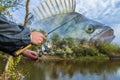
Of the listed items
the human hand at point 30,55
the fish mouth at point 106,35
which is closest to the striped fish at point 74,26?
the fish mouth at point 106,35

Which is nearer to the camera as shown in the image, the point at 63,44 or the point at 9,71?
the point at 9,71

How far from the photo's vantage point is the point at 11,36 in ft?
4.52

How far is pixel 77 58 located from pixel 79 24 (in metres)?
27.8

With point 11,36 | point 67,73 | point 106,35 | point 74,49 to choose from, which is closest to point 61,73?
point 67,73

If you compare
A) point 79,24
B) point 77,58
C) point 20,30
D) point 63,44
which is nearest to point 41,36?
point 20,30

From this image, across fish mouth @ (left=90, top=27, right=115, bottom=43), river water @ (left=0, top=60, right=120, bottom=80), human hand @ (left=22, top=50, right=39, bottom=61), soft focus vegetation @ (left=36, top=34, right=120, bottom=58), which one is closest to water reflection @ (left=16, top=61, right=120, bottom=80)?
river water @ (left=0, top=60, right=120, bottom=80)

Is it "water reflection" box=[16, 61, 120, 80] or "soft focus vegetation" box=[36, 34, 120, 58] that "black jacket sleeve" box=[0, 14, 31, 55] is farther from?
"soft focus vegetation" box=[36, 34, 120, 58]

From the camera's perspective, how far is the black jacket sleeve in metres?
1.36

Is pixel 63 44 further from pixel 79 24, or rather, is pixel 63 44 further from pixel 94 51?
pixel 79 24

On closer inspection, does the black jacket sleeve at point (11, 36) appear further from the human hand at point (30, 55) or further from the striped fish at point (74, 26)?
the striped fish at point (74, 26)

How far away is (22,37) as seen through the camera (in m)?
1.39

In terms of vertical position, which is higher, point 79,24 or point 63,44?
point 79,24

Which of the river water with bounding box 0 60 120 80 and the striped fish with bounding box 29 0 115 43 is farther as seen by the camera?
the striped fish with bounding box 29 0 115 43

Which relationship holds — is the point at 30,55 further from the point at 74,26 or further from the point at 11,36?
the point at 74,26
